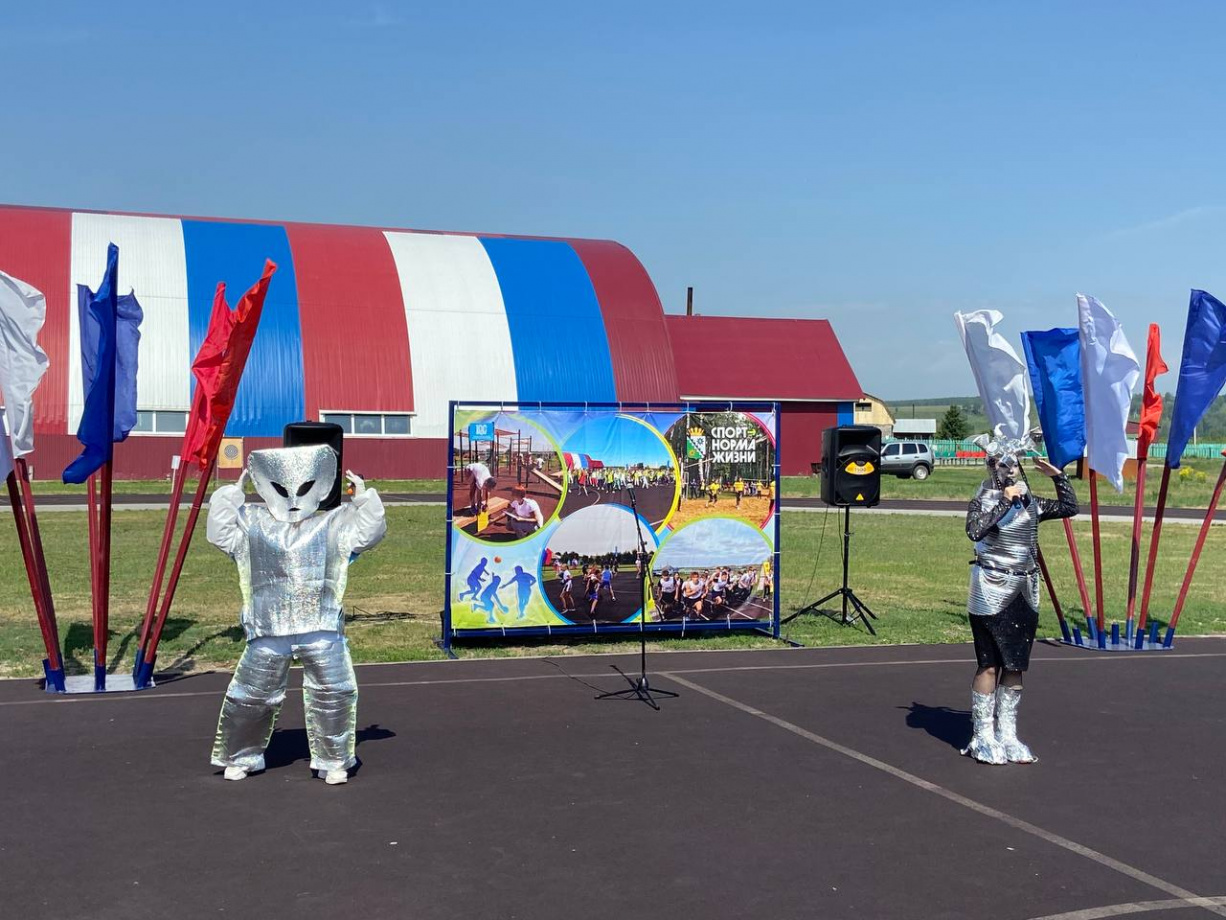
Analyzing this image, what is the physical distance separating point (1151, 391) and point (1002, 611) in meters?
5.31

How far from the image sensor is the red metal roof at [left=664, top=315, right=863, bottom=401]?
5038 centimetres

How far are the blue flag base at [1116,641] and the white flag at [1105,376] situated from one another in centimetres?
171

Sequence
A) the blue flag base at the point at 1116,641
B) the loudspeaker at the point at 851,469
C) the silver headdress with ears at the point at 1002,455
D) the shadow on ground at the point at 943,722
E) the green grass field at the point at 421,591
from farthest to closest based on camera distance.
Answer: the loudspeaker at the point at 851,469
the blue flag base at the point at 1116,641
the green grass field at the point at 421,591
the shadow on ground at the point at 943,722
the silver headdress with ears at the point at 1002,455

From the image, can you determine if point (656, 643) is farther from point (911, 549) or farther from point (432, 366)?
point (432, 366)

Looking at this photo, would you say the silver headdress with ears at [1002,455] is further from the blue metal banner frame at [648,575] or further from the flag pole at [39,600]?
the flag pole at [39,600]

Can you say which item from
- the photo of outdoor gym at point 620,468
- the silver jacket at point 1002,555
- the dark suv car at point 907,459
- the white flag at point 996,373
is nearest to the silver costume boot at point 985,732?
the silver jacket at point 1002,555

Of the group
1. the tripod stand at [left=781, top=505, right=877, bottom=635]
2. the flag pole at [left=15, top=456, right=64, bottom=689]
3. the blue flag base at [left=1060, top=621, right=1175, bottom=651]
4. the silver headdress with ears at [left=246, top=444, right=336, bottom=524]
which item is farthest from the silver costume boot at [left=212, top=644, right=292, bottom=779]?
the blue flag base at [left=1060, top=621, right=1175, bottom=651]

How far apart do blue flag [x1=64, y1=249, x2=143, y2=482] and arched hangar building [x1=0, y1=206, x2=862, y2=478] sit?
26.8 metres

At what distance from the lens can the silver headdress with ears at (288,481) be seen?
23.8 ft

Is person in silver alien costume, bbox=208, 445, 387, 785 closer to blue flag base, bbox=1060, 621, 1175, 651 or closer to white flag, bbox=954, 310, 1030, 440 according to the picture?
white flag, bbox=954, 310, 1030, 440

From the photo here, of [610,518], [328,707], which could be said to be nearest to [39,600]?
[328,707]

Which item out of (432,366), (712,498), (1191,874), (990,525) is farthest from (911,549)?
(432,366)

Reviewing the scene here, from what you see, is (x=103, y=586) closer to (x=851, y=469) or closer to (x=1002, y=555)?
(x=1002, y=555)

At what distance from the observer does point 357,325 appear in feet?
127
